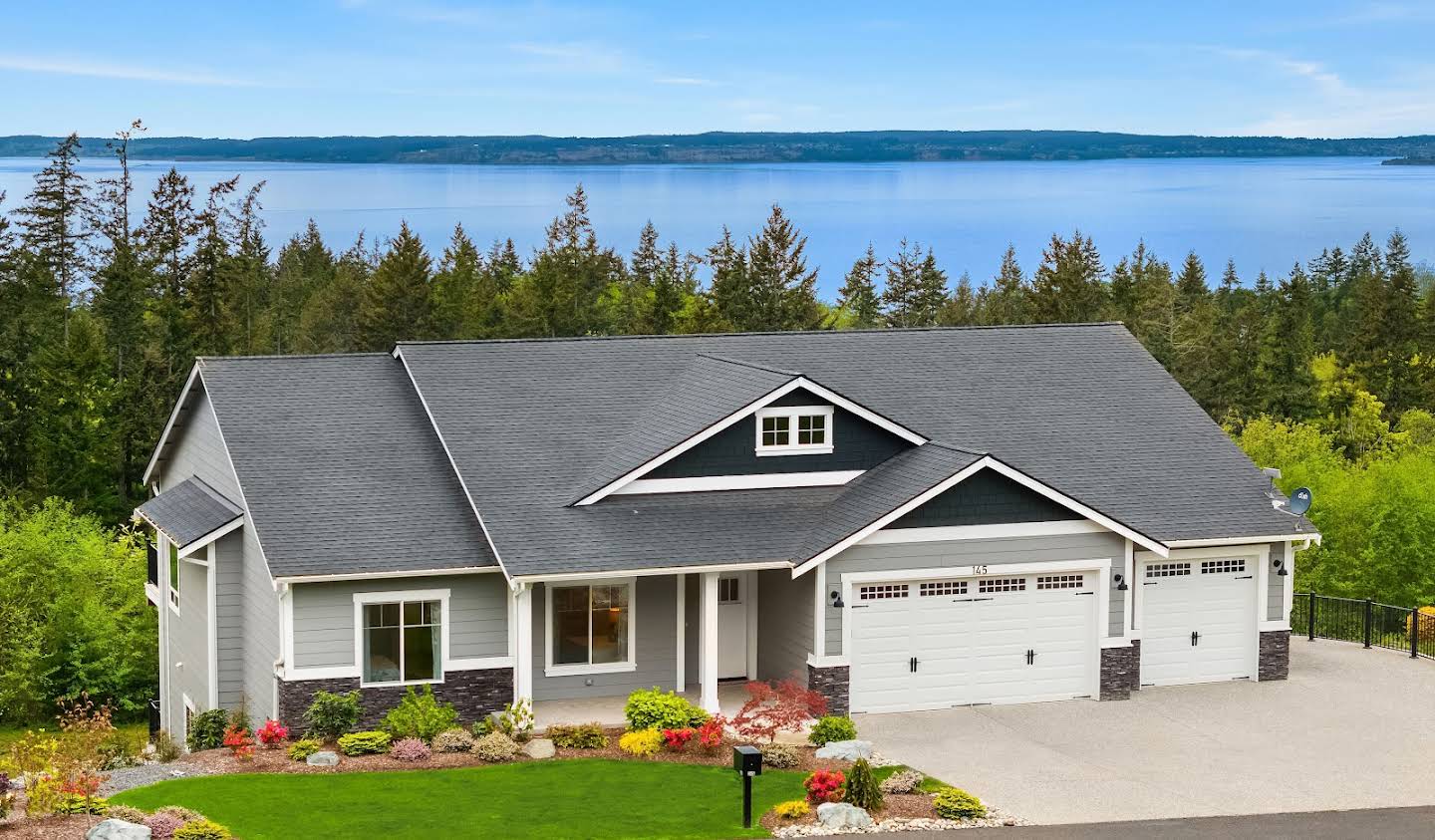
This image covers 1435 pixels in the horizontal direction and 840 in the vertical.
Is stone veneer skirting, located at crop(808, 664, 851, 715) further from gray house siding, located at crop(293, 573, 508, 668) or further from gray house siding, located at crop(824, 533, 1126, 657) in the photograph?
gray house siding, located at crop(293, 573, 508, 668)

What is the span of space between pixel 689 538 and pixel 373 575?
14.8 ft

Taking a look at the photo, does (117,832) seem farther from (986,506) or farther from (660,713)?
(986,506)

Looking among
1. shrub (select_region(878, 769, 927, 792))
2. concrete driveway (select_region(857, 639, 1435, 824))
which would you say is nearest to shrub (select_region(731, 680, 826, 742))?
concrete driveway (select_region(857, 639, 1435, 824))

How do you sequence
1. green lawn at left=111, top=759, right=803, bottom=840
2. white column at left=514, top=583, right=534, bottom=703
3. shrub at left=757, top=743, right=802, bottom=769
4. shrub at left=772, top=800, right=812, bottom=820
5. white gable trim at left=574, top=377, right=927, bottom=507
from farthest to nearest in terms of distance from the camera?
white gable trim at left=574, top=377, right=927, bottom=507 → white column at left=514, top=583, right=534, bottom=703 → shrub at left=757, top=743, right=802, bottom=769 → shrub at left=772, top=800, right=812, bottom=820 → green lawn at left=111, top=759, right=803, bottom=840

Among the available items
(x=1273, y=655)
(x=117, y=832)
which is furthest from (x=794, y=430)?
(x=117, y=832)

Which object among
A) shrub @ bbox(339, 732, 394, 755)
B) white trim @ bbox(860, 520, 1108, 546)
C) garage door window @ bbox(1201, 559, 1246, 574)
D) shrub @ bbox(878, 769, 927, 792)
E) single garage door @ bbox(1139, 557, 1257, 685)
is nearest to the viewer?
shrub @ bbox(878, 769, 927, 792)

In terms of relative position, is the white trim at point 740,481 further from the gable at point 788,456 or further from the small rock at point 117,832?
the small rock at point 117,832

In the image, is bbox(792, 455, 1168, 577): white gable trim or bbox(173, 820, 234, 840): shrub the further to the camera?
bbox(792, 455, 1168, 577): white gable trim

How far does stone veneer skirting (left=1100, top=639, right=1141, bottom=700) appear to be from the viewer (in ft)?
86.3

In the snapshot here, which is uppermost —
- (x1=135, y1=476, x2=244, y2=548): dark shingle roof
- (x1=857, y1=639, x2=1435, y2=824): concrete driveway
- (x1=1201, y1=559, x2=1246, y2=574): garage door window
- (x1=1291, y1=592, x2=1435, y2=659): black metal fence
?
(x1=135, y1=476, x2=244, y2=548): dark shingle roof

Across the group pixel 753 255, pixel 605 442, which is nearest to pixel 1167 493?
pixel 605 442

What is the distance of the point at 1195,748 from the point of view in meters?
23.7

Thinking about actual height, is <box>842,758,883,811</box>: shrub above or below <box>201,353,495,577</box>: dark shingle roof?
below

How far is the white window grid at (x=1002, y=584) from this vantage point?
25.9 meters
